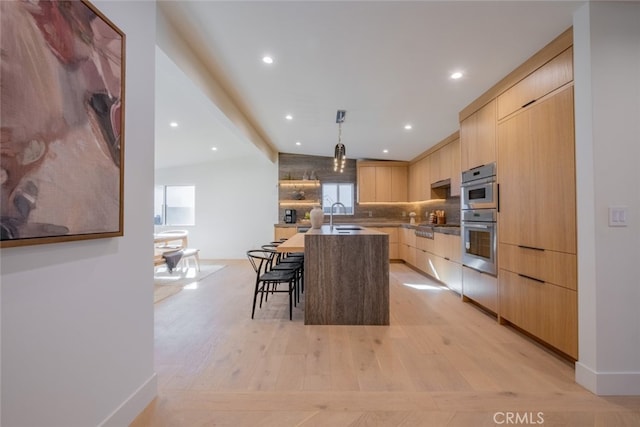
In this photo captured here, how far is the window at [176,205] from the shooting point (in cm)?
728

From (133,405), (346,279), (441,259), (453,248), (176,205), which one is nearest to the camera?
(133,405)

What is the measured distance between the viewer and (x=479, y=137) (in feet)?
10.5

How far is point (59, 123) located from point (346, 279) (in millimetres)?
2420

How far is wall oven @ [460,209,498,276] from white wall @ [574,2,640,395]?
3.59 ft

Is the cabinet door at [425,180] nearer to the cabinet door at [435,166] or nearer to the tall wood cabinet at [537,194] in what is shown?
the cabinet door at [435,166]

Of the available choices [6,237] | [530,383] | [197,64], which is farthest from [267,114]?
[530,383]

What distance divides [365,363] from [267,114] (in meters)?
3.47

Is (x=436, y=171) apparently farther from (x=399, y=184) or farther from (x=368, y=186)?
(x=368, y=186)

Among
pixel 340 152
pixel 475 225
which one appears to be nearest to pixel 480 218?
pixel 475 225

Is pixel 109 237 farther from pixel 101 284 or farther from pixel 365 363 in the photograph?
pixel 365 363

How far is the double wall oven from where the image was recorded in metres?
2.94

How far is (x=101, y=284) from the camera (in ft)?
4.44

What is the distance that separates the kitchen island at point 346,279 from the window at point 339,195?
159 inches

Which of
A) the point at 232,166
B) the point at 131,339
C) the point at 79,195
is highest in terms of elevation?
the point at 232,166
